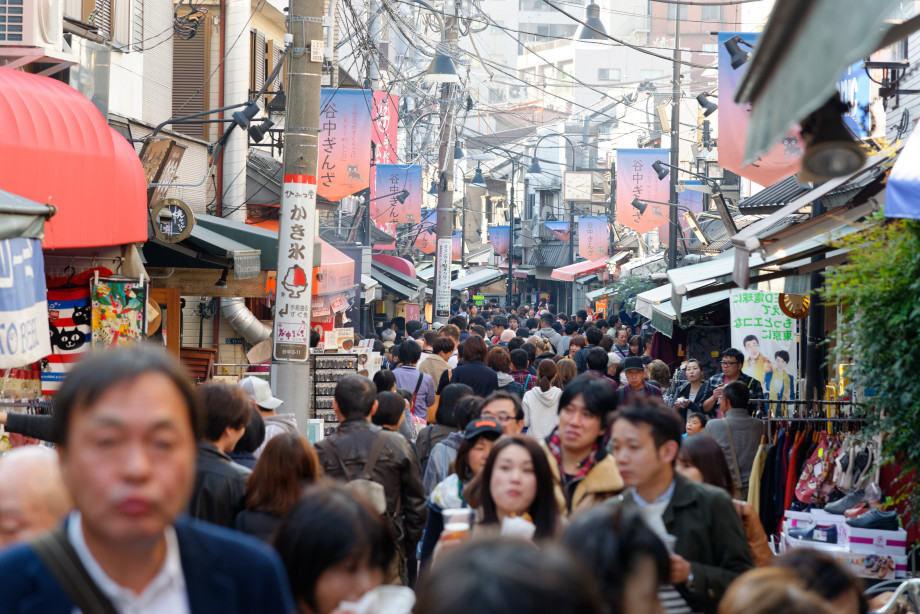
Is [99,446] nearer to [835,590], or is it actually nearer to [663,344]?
[835,590]

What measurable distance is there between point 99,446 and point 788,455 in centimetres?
798

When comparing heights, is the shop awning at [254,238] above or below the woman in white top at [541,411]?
above

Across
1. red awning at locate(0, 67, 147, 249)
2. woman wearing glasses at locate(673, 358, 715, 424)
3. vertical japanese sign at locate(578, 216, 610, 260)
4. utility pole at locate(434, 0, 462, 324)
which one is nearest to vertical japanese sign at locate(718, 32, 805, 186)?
woman wearing glasses at locate(673, 358, 715, 424)

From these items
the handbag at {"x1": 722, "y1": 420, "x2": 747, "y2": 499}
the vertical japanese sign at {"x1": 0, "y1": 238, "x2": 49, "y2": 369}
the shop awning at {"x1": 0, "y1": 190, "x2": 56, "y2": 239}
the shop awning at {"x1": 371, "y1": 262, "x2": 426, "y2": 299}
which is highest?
the shop awning at {"x1": 371, "y1": 262, "x2": 426, "y2": 299}

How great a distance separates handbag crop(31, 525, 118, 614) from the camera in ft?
6.64

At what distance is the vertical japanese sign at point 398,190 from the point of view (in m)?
27.3

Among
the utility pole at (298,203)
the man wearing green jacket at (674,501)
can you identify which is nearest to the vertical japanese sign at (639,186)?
the utility pole at (298,203)

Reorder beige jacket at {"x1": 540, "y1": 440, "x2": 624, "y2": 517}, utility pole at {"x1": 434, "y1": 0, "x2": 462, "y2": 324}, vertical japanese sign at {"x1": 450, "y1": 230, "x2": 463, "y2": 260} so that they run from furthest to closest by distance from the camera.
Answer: vertical japanese sign at {"x1": 450, "y1": 230, "x2": 463, "y2": 260} → utility pole at {"x1": 434, "y1": 0, "x2": 462, "y2": 324} → beige jacket at {"x1": 540, "y1": 440, "x2": 624, "y2": 517}

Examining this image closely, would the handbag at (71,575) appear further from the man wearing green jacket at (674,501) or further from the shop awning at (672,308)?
the shop awning at (672,308)

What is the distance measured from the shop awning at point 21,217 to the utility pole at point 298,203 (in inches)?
106

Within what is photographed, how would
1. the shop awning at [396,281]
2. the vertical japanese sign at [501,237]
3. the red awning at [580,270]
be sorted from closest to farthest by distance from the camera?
1. the shop awning at [396,281]
2. the red awning at [580,270]
3. the vertical japanese sign at [501,237]

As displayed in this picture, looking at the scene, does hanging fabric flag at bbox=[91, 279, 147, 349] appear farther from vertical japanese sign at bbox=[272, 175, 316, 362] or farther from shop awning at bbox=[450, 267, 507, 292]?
shop awning at bbox=[450, 267, 507, 292]

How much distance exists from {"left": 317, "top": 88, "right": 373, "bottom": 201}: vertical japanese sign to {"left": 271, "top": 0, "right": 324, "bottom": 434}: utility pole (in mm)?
9374

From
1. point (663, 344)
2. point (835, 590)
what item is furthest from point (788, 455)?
point (663, 344)
